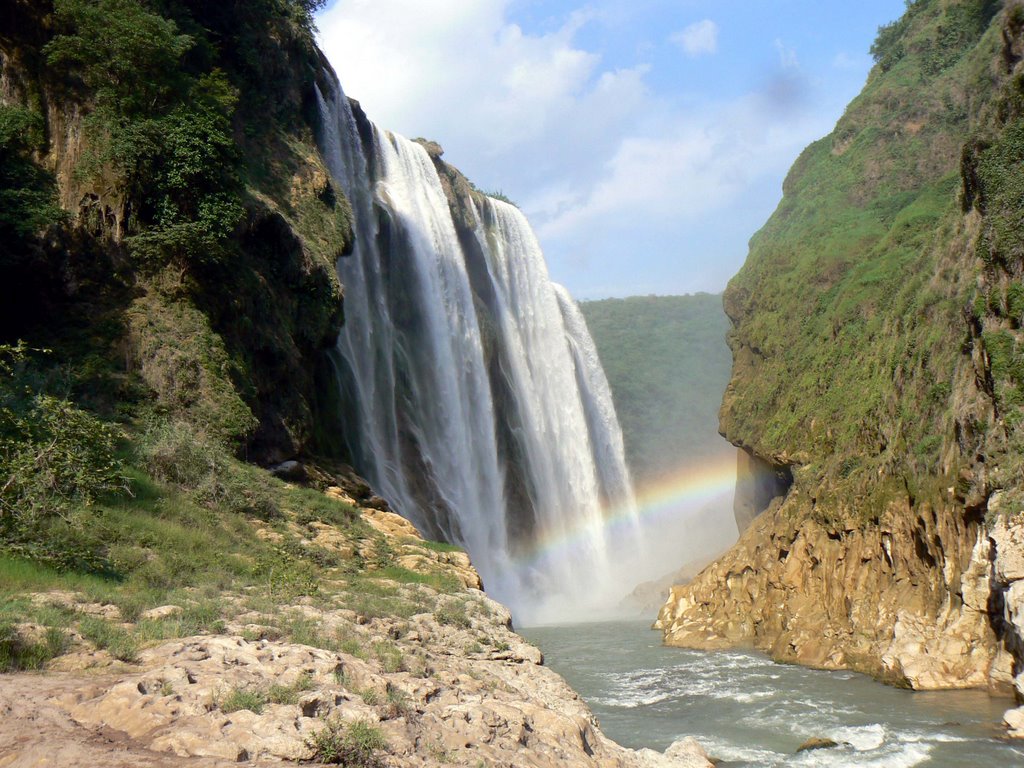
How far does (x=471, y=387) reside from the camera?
34.8 m

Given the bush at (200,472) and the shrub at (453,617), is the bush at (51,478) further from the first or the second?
the shrub at (453,617)

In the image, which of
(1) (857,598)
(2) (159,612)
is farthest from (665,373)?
(2) (159,612)

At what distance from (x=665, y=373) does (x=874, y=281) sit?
168 feet

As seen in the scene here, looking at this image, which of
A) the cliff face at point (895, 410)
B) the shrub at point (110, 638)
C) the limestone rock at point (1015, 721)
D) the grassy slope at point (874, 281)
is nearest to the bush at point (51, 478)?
the shrub at point (110, 638)

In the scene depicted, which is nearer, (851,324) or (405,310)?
(851,324)

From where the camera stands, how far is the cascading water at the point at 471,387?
2839cm

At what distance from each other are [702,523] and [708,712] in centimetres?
3753

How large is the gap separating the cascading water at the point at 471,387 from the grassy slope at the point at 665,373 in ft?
47.6

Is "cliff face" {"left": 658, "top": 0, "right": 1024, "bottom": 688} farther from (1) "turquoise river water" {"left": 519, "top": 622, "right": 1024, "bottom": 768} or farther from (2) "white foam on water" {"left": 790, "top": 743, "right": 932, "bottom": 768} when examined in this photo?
(2) "white foam on water" {"left": 790, "top": 743, "right": 932, "bottom": 768}

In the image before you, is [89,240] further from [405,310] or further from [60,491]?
[405,310]

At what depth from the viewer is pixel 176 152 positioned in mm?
17891

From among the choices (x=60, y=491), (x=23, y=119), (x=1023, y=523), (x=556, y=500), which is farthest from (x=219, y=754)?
(x=556, y=500)

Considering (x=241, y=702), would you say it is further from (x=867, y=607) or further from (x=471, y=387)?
(x=471, y=387)

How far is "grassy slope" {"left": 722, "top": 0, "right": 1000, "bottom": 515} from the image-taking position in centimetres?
2022
